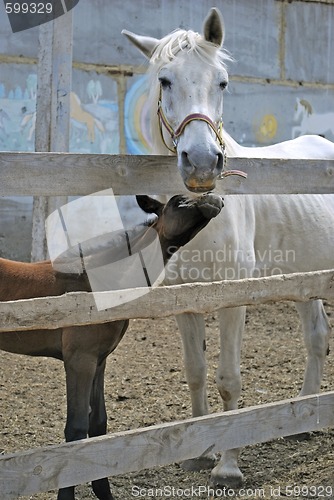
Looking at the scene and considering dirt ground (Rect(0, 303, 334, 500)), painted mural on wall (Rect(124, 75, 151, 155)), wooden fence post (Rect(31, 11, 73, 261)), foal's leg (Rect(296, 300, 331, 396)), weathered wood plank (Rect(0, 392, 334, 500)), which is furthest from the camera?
painted mural on wall (Rect(124, 75, 151, 155))

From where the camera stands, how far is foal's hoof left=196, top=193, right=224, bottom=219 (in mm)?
3008

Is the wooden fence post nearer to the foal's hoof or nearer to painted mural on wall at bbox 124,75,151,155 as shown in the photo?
painted mural on wall at bbox 124,75,151,155

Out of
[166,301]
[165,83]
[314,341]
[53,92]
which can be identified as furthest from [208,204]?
[53,92]

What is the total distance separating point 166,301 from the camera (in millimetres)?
2904

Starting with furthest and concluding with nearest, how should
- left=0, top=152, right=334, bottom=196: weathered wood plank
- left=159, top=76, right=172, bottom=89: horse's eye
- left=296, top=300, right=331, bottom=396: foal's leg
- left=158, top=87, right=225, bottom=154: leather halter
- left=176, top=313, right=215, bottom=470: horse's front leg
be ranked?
left=296, top=300, right=331, bottom=396: foal's leg < left=176, top=313, right=215, bottom=470: horse's front leg < left=159, top=76, right=172, bottom=89: horse's eye < left=158, top=87, right=225, bottom=154: leather halter < left=0, top=152, right=334, bottom=196: weathered wood plank

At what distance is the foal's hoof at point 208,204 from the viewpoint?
3008 millimetres

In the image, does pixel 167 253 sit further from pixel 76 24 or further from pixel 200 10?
pixel 200 10

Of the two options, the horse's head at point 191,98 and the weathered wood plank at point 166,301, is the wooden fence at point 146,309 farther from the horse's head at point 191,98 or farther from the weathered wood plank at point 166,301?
the horse's head at point 191,98

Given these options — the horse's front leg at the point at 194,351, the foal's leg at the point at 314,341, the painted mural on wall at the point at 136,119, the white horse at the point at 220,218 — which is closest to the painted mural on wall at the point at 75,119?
the painted mural on wall at the point at 136,119

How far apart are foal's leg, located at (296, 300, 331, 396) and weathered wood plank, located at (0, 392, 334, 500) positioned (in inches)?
60.4

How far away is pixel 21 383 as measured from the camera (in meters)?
5.27

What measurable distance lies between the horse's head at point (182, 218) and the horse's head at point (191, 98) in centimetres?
7

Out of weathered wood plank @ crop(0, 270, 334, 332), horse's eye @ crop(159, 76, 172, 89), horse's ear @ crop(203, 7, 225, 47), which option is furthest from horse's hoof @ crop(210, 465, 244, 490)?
horse's ear @ crop(203, 7, 225, 47)

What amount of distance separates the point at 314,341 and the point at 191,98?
7.77ft
